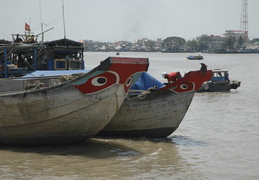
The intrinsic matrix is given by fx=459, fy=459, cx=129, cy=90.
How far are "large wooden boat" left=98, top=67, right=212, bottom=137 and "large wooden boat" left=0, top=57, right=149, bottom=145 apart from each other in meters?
1.22

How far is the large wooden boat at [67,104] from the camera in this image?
9.92m

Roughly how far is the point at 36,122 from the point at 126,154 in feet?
7.04

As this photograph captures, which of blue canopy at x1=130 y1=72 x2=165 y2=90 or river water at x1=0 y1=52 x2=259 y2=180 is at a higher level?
blue canopy at x1=130 y1=72 x2=165 y2=90

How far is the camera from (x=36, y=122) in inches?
402

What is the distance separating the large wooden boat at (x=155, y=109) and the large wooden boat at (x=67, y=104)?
122 centimetres

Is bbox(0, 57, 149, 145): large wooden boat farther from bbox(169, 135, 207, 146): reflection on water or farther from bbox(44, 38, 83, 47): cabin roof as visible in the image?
bbox(44, 38, 83, 47): cabin roof

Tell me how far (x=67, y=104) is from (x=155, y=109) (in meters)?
2.73

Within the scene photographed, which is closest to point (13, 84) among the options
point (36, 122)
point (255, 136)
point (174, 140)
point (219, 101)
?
point (36, 122)

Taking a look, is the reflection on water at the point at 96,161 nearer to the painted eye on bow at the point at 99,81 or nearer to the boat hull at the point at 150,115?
the boat hull at the point at 150,115

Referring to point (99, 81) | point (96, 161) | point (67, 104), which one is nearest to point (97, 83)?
point (99, 81)

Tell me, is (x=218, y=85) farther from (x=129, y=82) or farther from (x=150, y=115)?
(x=129, y=82)

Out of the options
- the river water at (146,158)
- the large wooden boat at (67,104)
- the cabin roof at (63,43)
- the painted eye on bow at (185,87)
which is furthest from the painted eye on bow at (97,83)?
the cabin roof at (63,43)

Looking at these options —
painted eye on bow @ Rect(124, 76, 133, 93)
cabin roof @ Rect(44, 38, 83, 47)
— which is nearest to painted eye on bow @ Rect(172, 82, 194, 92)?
painted eye on bow @ Rect(124, 76, 133, 93)

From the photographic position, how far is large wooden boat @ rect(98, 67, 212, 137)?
11.7 metres
